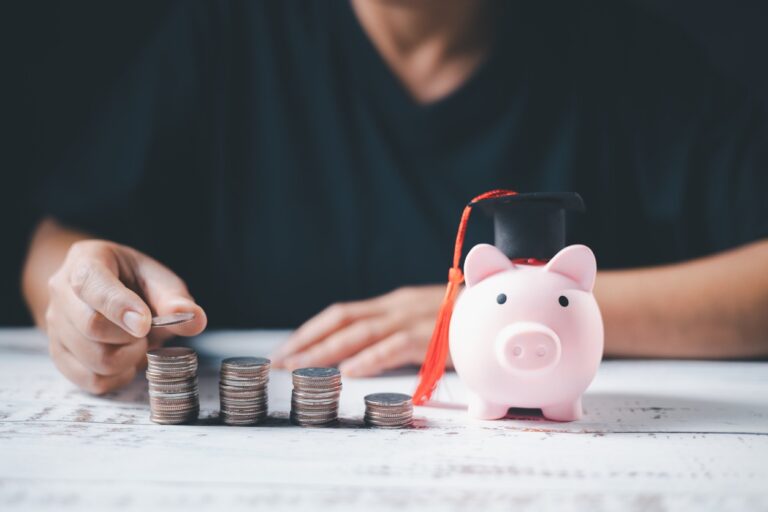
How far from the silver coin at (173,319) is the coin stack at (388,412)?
26cm

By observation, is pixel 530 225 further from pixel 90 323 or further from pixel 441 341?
pixel 90 323

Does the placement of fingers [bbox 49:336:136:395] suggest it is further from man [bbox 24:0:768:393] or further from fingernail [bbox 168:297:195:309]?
man [bbox 24:0:768:393]

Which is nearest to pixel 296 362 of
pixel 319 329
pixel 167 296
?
pixel 319 329

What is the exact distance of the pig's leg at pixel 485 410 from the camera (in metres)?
0.95

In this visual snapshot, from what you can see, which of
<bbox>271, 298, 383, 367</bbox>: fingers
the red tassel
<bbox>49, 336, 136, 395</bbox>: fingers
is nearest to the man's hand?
<bbox>271, 298, 383, 367</bbox>: fingers

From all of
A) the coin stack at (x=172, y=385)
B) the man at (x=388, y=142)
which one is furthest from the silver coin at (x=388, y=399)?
the man at (x=388, y=142)

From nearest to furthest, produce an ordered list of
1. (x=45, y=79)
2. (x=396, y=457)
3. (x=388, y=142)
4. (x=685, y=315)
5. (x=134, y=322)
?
(x=396, y=457) → (x=134, y=322) → (x=685, y=315) → (x=388, y=142) → (x=45, y=79)

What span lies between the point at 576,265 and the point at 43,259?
1178 mm

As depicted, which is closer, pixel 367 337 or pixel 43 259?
pixel 367 337

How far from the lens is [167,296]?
1030mm

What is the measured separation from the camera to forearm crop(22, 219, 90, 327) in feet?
4.93

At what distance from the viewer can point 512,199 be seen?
902mm

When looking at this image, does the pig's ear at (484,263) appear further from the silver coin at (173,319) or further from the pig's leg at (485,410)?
the silver coin at (173,319)

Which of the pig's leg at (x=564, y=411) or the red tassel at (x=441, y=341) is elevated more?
the red tassel at (x=441, y=341)
